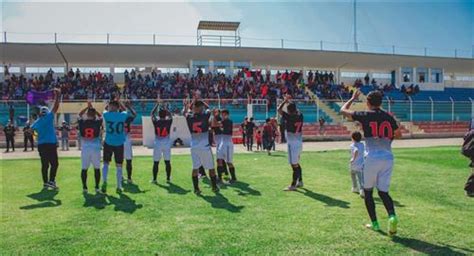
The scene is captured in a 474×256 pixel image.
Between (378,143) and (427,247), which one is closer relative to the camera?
(427,247)

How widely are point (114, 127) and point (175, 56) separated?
30.6 meters

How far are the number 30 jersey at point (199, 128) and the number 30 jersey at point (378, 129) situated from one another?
12.1 ft

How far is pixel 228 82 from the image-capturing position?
37938 millimetres

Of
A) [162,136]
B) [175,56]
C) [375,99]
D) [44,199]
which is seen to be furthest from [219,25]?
[375,99]

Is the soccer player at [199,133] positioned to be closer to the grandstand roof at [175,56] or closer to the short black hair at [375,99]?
the short black hair at [375,99]

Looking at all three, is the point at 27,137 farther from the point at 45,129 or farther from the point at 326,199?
the point at 326,199

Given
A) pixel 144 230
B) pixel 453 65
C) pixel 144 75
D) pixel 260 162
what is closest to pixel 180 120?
pixel 260 162

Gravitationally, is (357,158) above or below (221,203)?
above

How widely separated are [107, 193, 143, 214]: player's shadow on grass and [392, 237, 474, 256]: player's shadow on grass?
4336 millimetres

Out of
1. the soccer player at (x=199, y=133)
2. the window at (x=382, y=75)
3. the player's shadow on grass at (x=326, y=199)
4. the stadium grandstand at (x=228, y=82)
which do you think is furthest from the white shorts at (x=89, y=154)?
the window at (x=382, y=75)

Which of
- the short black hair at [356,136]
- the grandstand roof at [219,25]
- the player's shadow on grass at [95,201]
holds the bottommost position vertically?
the player's shadow on grass at [95,201]

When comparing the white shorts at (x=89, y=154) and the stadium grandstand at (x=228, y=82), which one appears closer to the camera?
the white shorts at (x=89, y=154)

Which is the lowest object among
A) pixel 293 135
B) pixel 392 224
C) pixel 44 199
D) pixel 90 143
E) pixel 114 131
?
pixel 44 199

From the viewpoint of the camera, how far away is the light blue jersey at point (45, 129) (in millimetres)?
10273
